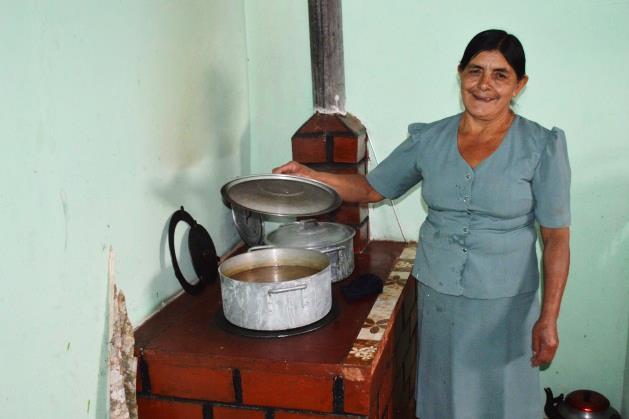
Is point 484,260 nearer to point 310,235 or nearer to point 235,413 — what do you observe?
point 310,235

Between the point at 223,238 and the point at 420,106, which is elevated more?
the point at 420,106

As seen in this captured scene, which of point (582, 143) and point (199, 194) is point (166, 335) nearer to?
point (199, 194)

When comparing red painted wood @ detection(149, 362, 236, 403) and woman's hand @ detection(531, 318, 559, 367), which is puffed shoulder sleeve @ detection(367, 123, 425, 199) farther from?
red painted wood @ detection(149, 362, 236, 403)

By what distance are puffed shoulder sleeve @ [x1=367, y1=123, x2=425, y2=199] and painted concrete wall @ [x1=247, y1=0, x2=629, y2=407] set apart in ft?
1.42

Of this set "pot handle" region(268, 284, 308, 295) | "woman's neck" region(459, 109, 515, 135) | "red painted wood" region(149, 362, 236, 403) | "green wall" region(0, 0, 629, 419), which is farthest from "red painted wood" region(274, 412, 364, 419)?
"woman's neck" region(459, 109, 515, 135)

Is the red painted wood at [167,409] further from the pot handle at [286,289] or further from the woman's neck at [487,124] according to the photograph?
the woman's neck at [487,124]

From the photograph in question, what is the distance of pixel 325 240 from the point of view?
1.79 m

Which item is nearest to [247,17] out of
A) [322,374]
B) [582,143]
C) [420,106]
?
[420,106]

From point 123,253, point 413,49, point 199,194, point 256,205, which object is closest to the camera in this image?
point 123,253

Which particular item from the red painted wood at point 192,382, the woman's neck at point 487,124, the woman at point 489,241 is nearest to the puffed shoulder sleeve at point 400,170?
the woman at point 489,241

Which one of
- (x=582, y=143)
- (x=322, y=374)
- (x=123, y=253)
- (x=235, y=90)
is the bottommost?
(x=322, y=374)

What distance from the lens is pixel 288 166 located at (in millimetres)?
1743

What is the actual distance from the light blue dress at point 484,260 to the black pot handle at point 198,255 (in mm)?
617

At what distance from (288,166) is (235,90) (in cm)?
51
